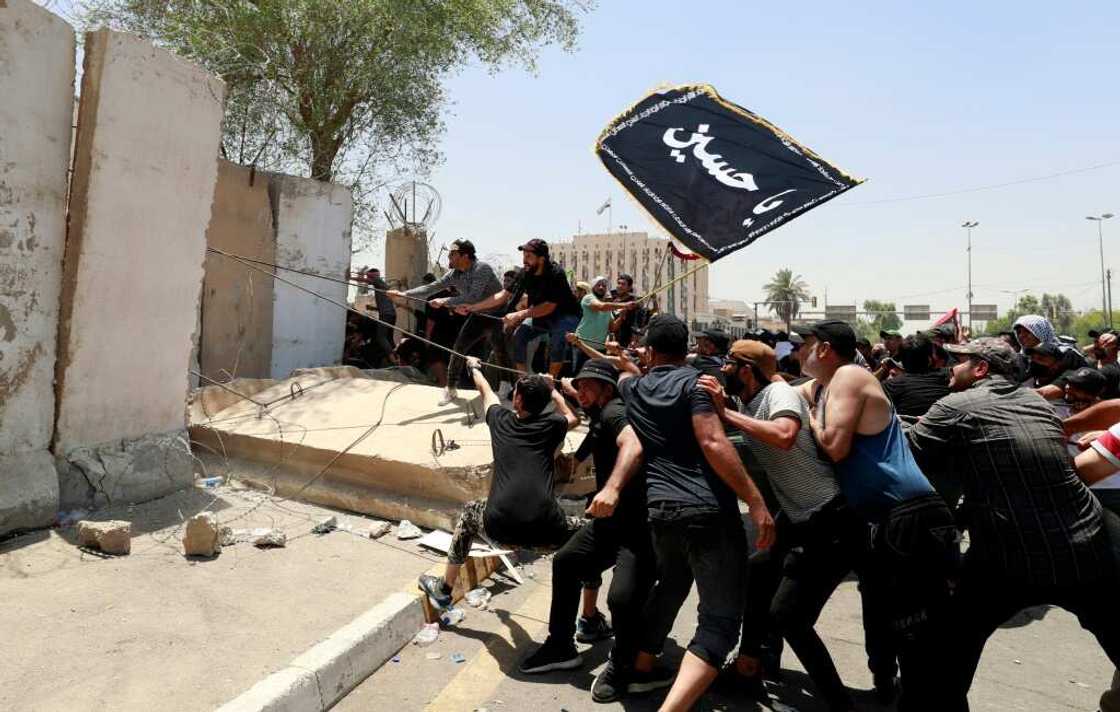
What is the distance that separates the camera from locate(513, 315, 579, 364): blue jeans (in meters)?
6.85

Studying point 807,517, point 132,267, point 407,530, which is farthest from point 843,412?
point 132,267

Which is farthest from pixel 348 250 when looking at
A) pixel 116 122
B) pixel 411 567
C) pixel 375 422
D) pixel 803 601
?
pixel 803 601

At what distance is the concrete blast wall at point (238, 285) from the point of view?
805 cm

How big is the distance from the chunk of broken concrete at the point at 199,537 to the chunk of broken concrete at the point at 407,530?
1183 millimetres

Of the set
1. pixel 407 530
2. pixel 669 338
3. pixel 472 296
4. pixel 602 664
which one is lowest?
pixel 602 664

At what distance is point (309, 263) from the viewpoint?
30.2 ft

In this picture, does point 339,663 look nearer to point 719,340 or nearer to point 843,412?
point 843,412

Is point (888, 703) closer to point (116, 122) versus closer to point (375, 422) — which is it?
point (375, 422)

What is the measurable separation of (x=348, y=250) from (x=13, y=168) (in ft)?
17.5

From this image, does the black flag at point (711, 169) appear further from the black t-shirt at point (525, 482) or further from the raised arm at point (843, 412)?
the raised arm at point (843, 412)

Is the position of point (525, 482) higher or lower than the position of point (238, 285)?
lower

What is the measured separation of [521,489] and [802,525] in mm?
1360

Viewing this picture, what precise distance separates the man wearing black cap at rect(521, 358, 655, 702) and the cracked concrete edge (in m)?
0.67

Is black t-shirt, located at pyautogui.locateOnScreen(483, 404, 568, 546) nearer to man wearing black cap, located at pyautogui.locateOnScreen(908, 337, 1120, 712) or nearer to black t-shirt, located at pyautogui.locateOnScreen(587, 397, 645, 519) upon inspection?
black t-shirt, located at pyautogui.locateOnScreen(587, 397, 645, 519)
